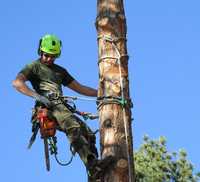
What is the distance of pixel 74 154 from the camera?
546 cm

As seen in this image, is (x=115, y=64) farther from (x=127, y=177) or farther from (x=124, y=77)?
(x=127, y=177)

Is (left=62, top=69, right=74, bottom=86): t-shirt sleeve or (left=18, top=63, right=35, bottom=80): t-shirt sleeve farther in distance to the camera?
(left=62, top=69, right=74, bottom=86): t-shirt sleeve

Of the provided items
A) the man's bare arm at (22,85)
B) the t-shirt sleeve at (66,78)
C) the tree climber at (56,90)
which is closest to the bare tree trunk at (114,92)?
the tree climber at (56,90)

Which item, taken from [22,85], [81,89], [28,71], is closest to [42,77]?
[28,71]

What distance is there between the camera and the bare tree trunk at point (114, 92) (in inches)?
195

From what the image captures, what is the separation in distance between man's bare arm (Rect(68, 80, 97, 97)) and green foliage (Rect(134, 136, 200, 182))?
14645 millimetres

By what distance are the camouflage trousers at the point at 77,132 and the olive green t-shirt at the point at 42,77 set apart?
320mm

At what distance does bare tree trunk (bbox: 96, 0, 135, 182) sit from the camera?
4.95m

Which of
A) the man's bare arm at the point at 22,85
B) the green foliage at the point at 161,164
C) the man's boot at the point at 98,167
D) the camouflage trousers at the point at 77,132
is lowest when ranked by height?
the man's boot at the point at 98,167

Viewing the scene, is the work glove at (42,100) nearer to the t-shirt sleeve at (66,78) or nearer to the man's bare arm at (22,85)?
the man's bare arm at (22,85)

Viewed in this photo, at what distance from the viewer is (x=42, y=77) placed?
Answer: 5.85 metres

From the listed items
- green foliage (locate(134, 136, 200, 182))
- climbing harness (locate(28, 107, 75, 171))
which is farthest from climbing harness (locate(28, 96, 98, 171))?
green foliage (locate(134, 136, 200, 182))

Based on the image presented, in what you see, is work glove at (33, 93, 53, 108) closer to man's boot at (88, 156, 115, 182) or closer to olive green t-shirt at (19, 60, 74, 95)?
olive green t-shirt at (19, 60, 74, 95)

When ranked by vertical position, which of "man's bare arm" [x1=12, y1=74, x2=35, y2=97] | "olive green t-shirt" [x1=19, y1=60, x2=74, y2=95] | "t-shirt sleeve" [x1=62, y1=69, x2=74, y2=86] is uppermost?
"t-shirt sleeve" [x1=62, y1=69, x2=74, y2=86]
